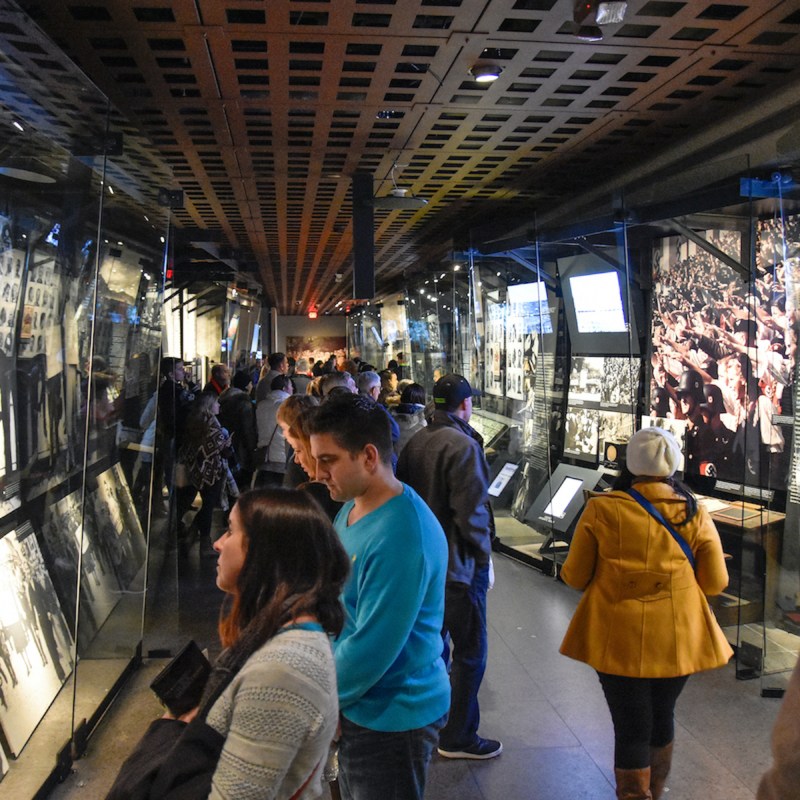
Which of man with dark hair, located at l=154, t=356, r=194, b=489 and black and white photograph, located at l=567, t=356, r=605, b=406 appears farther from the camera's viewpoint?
black and white photograph, located at l=567, t=356, r=605, b=406

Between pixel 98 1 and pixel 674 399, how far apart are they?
4.37 meters

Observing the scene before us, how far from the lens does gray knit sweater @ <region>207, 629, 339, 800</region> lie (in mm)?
1407

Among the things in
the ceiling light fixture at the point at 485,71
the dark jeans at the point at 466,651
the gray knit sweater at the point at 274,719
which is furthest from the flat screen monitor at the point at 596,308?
the gray knit sweater at the point at 274,719

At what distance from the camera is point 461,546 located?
3584 mm

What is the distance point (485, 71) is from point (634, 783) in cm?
312

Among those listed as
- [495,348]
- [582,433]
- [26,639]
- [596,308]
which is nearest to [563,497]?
[582,433]

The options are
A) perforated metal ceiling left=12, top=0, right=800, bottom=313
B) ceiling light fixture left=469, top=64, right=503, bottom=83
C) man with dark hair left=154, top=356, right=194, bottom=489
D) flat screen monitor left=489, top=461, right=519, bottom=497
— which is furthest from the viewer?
flat screen monitor left=489, top=461, right=519, bottom=497

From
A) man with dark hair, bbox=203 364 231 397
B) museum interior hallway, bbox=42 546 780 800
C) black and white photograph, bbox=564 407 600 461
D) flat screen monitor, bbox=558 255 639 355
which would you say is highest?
flat screen monitor, bbox=558 255 639 355

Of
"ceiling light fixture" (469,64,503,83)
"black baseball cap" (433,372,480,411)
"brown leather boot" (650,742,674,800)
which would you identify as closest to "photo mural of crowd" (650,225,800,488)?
"black baseball cap" (433,372,480,411)

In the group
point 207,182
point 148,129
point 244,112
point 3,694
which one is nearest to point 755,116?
point 244,112

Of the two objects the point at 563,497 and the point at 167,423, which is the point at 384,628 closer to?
the point at 167,423

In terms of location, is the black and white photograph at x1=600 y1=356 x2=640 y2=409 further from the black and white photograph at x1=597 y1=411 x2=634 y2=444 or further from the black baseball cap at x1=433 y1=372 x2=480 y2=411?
the black baseball cap at x1=433 y1=372 x2=480 y2=411

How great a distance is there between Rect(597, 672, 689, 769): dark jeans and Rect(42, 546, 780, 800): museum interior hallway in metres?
0.59

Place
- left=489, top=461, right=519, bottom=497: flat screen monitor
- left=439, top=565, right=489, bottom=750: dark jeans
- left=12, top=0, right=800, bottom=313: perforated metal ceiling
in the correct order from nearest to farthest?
left=12, top=0, right=800, bottom=313: perforated metal ceiling → left=439, top=565, right=489, bottom=750: dark jeans → left=489, top=461, right=519, bottom=497: flat screen monitor
